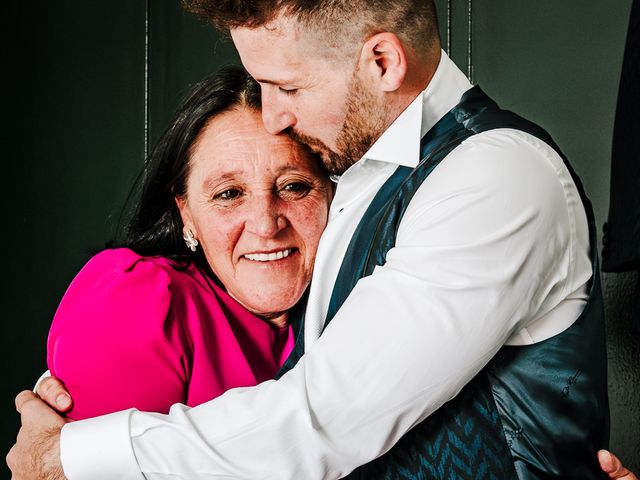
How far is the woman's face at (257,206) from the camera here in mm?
1791

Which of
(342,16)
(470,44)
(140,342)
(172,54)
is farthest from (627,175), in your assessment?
(172,54)

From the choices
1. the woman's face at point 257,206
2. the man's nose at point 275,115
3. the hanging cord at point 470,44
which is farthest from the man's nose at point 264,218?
the hanging cord at point 470,44

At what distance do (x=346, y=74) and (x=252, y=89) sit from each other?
15.1 inches

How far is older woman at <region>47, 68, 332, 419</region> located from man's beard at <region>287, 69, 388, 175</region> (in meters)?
0.15

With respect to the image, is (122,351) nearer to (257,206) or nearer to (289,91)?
(257,206)

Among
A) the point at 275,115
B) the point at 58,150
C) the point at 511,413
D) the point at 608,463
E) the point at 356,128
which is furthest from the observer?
Answer: the point at 58,150

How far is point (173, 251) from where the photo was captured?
2.00 metres

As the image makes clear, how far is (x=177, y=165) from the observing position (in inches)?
74.8

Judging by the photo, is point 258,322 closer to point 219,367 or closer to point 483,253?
point 219,367

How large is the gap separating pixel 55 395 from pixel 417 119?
78 centimetres

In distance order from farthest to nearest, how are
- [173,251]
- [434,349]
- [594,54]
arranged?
[594,54] → [173,251] → [434,349]

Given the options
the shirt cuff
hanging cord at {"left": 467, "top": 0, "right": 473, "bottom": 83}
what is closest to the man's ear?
the shirt cuff

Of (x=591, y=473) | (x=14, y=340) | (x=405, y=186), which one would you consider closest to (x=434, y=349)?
(x=405, y=186)

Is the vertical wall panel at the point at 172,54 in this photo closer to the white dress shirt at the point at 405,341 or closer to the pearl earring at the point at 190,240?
the pearl earring at the point at 190,240
